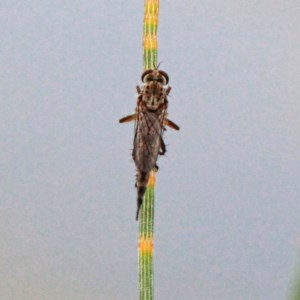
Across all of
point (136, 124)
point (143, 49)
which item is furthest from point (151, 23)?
point (136, 124)

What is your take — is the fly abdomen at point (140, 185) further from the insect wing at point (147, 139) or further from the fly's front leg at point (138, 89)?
the fly's front leg at point (138, 89)

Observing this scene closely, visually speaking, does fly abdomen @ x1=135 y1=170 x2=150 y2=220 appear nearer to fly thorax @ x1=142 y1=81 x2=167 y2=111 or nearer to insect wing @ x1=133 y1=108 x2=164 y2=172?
insect wing @ x1=133 y1=108 x2=164 y2=172

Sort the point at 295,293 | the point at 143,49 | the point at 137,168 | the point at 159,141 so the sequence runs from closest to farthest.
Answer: the point at 295,293, the point at 143,49, the point at 137,168, the point at 159,141

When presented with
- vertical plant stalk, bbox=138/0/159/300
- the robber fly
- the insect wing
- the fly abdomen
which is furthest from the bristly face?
vertical plant stalk, bbox=138/0/159/300

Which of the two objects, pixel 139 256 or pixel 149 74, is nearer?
pixel 139 256

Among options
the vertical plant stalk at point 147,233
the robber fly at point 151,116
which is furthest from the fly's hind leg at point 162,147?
the vertical plant stalk at point 147,233

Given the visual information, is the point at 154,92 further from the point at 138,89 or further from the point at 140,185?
the point at 140,185

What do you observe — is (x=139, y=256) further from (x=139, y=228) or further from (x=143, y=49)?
(x=143, y=49)

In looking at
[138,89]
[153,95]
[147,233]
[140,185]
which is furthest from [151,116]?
[147,233]

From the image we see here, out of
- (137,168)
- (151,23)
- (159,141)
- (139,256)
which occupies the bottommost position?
(139,256)
